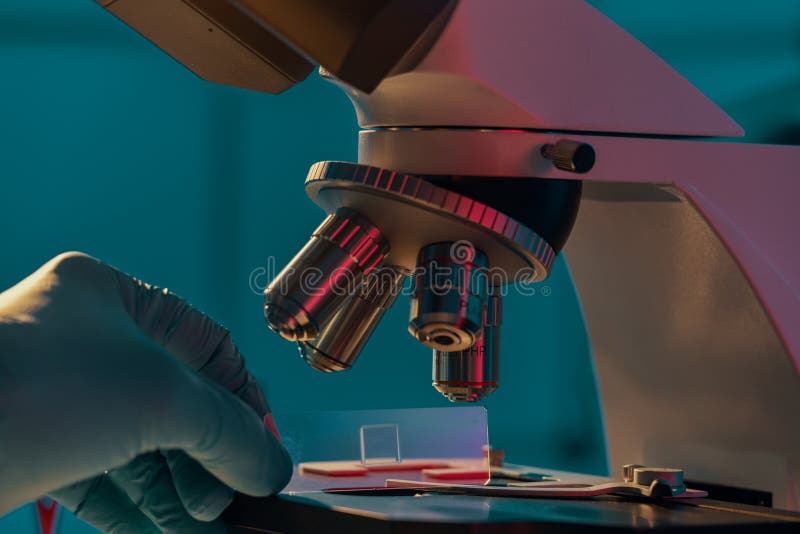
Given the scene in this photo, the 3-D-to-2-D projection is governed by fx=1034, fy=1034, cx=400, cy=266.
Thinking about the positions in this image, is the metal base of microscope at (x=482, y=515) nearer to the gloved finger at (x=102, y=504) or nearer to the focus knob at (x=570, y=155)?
the gloved finger at (x=102, y=504)

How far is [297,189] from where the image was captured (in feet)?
6.18

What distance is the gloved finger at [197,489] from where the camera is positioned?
2.27ft

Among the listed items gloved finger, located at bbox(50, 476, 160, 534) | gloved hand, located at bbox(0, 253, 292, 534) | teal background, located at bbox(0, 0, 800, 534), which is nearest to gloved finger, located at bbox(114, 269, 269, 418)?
gloved hand, located at bbox(0, 253, 292, 534)

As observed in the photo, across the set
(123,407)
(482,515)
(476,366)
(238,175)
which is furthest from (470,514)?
(238,175)

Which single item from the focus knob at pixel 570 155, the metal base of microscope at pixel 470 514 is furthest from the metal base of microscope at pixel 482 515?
the focus knob at pixel 570 155

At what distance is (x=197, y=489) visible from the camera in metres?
0.69

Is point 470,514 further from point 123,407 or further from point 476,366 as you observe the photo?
point 123,407

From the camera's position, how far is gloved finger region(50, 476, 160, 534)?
77cm

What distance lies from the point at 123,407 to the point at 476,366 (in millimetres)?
235

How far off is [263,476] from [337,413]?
0.40 feet

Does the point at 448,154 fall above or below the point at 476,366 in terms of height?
above

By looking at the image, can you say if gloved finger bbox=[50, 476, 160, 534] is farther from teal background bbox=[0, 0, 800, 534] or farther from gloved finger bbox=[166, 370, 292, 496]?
teal background bbox=[0, 0, 800, 534]

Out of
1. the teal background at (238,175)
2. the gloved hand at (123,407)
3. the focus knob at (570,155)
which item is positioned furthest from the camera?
the teal background at (238,175)

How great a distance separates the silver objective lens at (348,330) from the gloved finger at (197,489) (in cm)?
11
